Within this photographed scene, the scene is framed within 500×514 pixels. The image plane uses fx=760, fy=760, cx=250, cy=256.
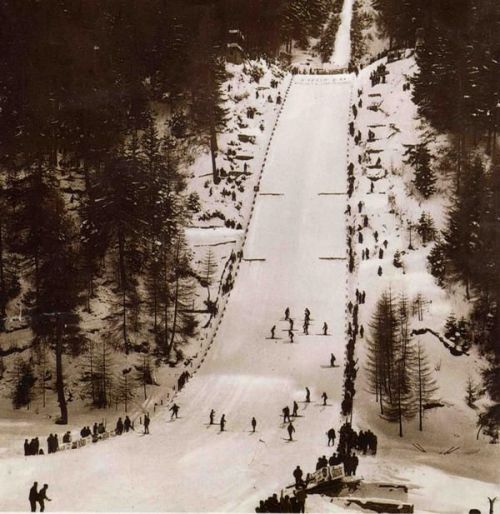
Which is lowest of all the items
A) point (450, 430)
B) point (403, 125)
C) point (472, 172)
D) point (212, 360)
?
point (450, 430)

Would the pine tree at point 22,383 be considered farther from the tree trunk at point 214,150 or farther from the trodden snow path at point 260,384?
the tree trunk at point 214,150

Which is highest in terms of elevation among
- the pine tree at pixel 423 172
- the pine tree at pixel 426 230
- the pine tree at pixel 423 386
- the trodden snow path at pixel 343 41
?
the trodden snow path at pixel 343 41

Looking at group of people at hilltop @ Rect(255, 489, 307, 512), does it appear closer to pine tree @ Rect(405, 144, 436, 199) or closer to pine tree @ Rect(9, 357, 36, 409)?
pine tree @ Rect(9, 357, 36, 409)

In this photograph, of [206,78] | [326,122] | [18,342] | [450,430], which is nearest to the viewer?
[450,430]

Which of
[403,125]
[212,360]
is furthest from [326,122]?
[212,360]

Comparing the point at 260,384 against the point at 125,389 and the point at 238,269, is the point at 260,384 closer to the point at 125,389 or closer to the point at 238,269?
the point at 125,389

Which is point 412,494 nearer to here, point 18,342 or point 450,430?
point 450,430

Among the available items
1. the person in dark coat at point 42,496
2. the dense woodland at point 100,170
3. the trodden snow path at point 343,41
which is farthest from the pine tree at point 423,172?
the person in dark coat at point 42,496

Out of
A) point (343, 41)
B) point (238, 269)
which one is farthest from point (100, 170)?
point (343, 41)
